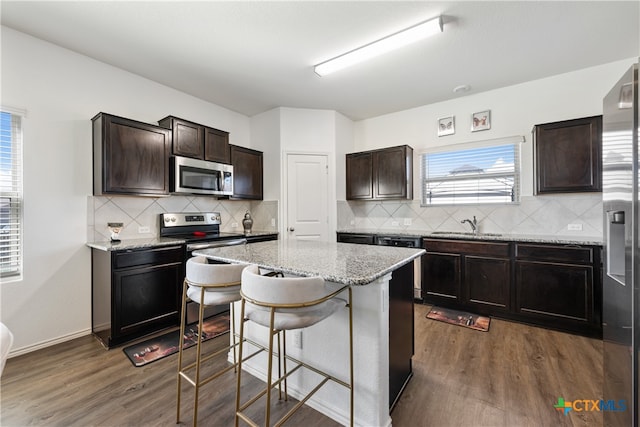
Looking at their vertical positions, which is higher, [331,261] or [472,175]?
[472,175]

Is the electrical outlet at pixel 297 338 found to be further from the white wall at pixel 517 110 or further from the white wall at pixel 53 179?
the white wall at pixel 517 110

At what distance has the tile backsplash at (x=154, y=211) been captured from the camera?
2.75 metres

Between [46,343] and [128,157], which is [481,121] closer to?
[128,157]

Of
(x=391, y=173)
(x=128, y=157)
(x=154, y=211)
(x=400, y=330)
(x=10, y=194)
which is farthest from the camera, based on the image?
(x=391, y=173)

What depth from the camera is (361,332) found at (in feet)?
4.80

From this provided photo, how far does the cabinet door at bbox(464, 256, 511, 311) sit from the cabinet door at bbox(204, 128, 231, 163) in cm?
338

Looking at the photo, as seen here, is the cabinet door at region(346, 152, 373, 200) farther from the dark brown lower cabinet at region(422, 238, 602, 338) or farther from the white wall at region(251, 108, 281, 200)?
the dark brown lower cabinet at region(422, 238, 602, 338)

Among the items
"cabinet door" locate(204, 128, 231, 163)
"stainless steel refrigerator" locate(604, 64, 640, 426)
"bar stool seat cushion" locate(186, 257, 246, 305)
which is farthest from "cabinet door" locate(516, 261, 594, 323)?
"cabinet door" locate(204, 128, 231, 163)

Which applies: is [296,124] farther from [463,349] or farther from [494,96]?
[463,349]

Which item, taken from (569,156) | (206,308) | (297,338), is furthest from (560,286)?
(206,308)

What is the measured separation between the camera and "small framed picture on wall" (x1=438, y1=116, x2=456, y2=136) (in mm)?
3752

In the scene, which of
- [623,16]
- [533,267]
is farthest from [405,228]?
[623,16]

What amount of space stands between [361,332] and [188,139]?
9.91 ft

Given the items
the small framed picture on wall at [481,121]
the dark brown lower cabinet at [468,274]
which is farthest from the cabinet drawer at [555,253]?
the small framed picture on wall at [481,121]
